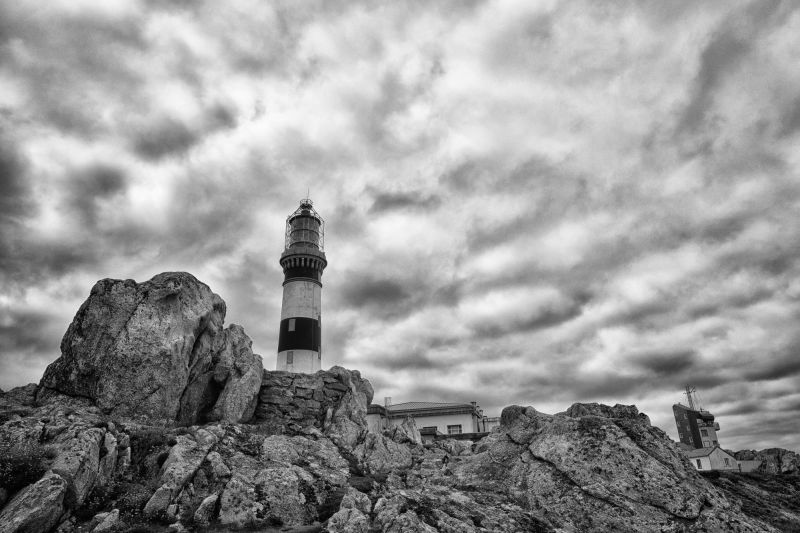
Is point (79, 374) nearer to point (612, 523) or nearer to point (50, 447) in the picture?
point (50, 447)

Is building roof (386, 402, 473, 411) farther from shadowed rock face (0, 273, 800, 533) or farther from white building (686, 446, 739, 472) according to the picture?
white building (686, 446, 739, 472)

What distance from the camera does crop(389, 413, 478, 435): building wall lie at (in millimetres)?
60281

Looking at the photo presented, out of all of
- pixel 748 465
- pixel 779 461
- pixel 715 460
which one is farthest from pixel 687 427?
pixel 779 461

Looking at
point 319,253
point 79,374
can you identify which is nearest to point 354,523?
point 79,374

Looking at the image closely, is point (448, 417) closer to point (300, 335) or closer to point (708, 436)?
point (300, 335)

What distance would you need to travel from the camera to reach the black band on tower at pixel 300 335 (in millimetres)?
52156

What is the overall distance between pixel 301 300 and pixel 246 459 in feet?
108

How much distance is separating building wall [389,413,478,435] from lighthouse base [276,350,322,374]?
14942mm

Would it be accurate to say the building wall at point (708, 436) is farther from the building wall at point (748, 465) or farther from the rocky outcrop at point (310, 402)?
the rocky outcrop at point (310, 402)

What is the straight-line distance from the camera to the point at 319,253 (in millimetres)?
58281

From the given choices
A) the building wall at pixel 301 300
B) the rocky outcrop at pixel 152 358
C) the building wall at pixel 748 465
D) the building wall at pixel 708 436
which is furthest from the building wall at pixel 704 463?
the rocky outcrop at pixel 152 358

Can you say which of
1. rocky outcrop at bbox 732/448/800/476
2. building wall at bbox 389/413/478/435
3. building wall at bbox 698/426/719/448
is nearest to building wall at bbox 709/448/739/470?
rocky outcrop at bbox 732/448/800/476

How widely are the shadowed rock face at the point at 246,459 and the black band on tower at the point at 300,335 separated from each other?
1711cm

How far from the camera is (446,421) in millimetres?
61312
